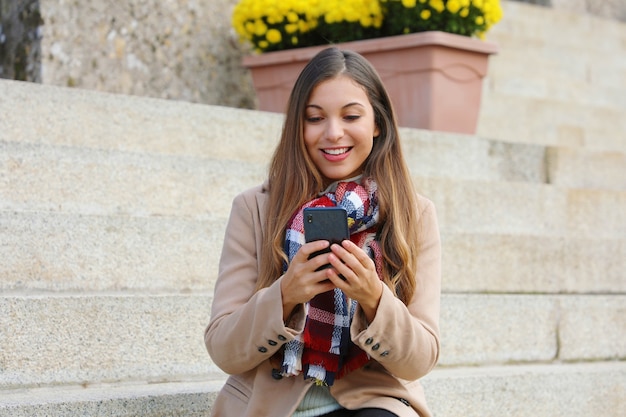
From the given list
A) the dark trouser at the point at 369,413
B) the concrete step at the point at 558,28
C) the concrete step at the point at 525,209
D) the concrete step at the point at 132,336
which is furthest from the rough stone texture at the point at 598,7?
the dark trouser at the point at 369,413

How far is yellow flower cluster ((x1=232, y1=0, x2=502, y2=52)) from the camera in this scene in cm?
433

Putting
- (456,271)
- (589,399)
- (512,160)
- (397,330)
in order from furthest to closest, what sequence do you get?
1. (512,160)
2. (456,271)
3. (589,399)
4. (397,330)

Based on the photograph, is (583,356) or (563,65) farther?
(563,65)

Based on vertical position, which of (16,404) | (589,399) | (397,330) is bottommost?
(589,399)

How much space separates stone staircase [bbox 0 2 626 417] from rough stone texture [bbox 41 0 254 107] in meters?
1.04

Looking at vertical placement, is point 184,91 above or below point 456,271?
above

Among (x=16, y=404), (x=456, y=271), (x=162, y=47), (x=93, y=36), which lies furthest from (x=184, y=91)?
(x=16, y=404)

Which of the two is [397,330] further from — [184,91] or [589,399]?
[184,91]

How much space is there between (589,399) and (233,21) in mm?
2534

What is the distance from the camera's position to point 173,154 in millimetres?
3422

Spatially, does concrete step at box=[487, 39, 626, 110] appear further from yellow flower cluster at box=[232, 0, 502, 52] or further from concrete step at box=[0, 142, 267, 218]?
concrete step at box=[0, 142, 267, 218]

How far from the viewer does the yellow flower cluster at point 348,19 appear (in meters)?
4.33

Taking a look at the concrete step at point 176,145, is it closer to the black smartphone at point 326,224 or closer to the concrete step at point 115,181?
the concrete step at point 115,181

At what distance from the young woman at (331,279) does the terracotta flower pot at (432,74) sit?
2.10 metres
